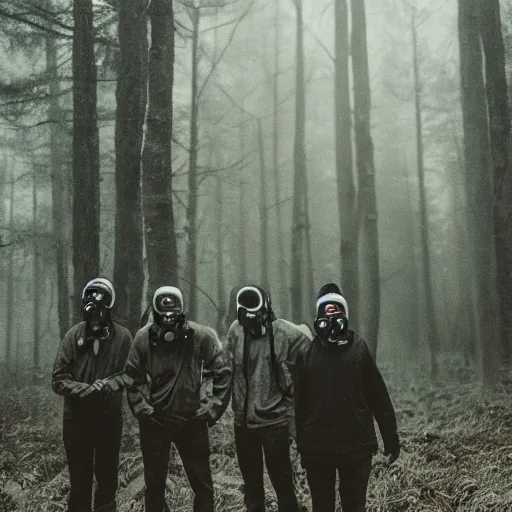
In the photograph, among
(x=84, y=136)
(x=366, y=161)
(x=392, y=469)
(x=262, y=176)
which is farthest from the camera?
(x=262, y=176)

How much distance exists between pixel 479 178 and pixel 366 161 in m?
2.28

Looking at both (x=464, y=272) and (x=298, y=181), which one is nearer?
(x=298, y=181)

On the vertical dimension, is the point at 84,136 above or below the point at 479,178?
above

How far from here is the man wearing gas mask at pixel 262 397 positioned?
16.3 feet

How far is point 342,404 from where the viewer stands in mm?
4379

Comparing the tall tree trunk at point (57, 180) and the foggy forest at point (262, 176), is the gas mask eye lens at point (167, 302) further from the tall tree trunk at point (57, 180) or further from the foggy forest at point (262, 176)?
the tall tree trunk at point (57, 180)

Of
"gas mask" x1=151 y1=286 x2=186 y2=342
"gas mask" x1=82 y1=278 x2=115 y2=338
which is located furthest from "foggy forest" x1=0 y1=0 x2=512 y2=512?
"gas mask" x1=82 y1=278 x2=115 y2=338

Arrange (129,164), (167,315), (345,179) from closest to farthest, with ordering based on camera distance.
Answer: (167,315), (129,164), (345,179)

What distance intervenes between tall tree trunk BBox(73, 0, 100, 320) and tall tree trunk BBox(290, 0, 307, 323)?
25.2 feet

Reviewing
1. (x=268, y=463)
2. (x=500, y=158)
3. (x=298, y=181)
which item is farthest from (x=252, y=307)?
(x=298, y=181)

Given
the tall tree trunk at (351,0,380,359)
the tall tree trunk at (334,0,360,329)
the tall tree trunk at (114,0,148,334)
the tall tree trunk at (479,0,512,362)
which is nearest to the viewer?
the tall tree trunk at (114,0,148,334)

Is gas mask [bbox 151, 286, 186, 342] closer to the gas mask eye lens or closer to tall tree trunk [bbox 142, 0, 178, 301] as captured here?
the gas mask eye lens

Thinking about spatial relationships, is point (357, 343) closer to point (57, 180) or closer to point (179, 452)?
point (179, 452)

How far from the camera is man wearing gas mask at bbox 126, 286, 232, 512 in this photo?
5.00m
